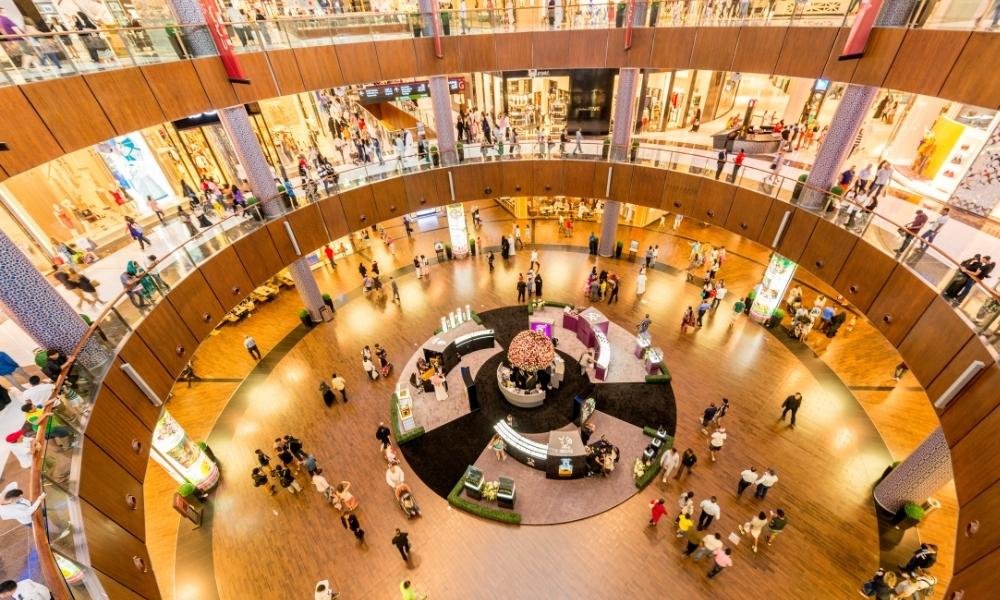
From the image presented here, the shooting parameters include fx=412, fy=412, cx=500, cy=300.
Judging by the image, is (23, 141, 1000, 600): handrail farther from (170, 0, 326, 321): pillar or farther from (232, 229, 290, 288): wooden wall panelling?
(232, 229, 290, 288): wooden wall panelling

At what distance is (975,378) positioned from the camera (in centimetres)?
805

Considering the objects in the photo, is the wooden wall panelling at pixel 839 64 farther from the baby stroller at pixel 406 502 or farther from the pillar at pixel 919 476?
the baby stroller at pixel 406 502

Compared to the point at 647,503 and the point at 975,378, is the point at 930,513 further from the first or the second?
the point at 647,503

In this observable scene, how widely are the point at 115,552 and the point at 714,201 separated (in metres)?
19.5

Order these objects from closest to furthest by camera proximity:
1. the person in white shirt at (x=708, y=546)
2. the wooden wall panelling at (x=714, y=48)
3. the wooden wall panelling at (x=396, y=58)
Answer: the person in white shirt at (x=708, y=546) < the wooden wall panelling at (x=714, y=48) < the wooden wall panelling at (x=396, y=58)

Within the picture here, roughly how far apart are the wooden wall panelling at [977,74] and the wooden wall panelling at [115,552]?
1847 centimetres

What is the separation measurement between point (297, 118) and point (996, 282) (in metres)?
26.0

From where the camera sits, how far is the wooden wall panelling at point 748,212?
49.2 ft

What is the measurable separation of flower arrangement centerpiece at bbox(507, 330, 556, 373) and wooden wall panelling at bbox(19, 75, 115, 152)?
1189cm

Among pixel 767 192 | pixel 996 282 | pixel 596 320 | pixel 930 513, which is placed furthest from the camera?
pixel 596 320

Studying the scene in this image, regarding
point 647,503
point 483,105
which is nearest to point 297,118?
point 483,105

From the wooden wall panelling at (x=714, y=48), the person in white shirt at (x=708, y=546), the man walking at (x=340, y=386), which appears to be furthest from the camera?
the man walking at (x=340, y=386)

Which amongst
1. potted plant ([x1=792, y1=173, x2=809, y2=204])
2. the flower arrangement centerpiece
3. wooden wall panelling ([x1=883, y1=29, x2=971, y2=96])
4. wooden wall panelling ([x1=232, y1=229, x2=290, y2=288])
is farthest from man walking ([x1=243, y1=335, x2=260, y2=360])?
wooden wall panelling ([x1=883, y1=29, x2=971, y2=96])

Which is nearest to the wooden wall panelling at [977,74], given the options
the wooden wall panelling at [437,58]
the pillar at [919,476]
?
the pillar at [919,476]
